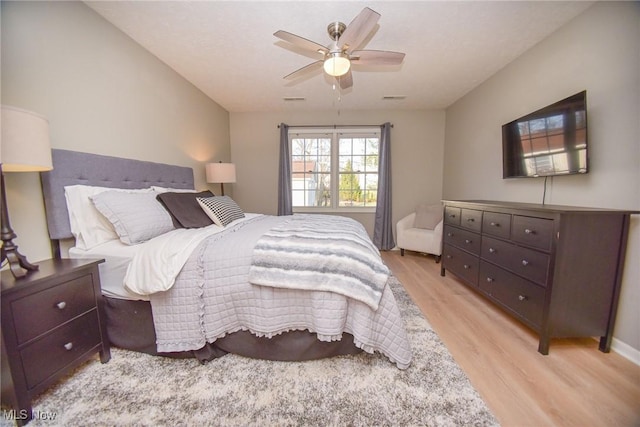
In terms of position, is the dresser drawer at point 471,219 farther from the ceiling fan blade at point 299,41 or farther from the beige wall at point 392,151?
the ceiling fan blade at point 299,41

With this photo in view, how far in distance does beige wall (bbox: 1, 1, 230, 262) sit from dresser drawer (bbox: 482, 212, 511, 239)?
3237 mm

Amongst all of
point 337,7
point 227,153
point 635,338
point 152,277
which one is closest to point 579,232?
point 635,338

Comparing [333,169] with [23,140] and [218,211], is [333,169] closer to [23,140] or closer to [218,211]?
[218,211]

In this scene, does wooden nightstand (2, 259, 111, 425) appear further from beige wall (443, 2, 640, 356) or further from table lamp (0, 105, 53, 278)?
beige wall (443, 2, 640, 356)

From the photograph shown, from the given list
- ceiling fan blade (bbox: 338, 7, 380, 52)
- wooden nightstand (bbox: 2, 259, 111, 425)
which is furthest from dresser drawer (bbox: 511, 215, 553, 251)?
wooden nightstand (bbox: 2, 259, 111, 425)

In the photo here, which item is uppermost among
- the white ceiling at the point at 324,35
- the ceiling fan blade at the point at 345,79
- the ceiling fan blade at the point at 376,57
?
the white ceiling at the point at 324,35

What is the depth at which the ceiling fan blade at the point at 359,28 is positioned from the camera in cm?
142

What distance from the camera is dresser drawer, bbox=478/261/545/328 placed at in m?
1.57

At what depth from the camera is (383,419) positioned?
42.7 inches

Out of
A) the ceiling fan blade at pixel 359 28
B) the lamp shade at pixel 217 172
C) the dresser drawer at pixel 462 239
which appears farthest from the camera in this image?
the lamp shade at pixel 217 172

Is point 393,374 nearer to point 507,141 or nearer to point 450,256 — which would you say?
point 450,256

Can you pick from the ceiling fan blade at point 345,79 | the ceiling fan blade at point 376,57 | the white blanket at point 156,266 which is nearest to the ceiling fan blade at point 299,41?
the ceiling fan blade at point 376,57

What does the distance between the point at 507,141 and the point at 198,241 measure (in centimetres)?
299

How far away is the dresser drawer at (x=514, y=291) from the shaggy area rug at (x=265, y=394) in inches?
27.1
